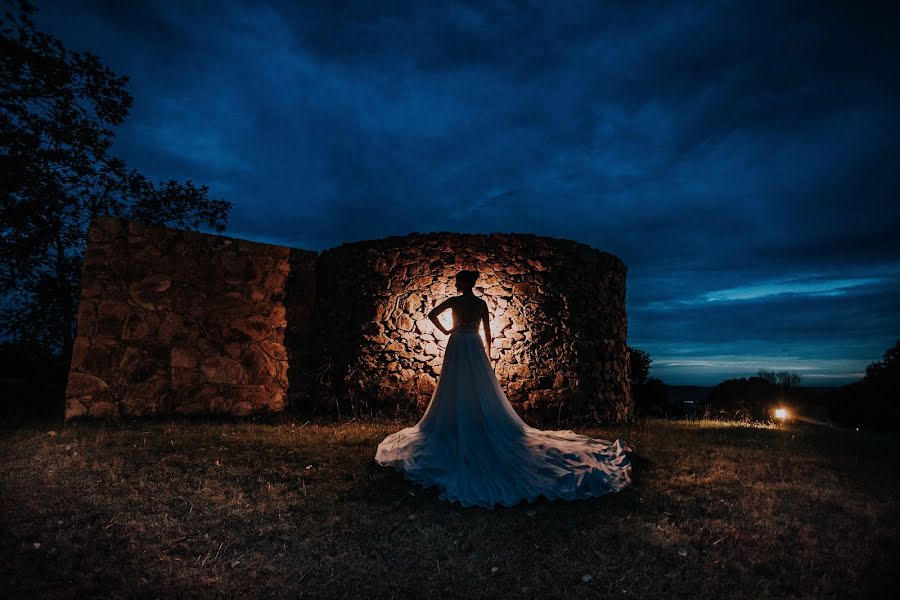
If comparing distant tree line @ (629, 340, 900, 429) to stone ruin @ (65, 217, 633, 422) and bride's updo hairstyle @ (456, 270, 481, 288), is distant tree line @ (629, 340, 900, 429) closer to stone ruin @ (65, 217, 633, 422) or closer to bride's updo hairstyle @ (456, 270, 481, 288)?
stone ruin @ (65, 217, 633, 422)

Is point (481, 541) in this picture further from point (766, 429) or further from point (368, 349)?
point (766, 429)

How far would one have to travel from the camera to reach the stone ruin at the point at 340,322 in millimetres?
7645

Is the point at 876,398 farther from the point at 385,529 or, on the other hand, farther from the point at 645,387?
the point at 385,529

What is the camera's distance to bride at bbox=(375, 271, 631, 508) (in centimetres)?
462

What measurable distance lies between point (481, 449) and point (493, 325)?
3.66 m

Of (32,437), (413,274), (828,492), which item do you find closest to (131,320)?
Result: (32,437)

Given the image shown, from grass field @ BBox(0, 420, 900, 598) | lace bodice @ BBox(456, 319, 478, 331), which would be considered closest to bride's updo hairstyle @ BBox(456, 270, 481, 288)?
lace bodice @ BBox(456, 319, 478, 331)

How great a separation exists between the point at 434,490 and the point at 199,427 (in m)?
4.29

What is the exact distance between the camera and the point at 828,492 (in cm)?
504

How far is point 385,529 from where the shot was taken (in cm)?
391

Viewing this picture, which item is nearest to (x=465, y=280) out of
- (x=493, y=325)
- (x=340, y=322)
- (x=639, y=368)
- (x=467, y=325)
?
(x=467, y=325)

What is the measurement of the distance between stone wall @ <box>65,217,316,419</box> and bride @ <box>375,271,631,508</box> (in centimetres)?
415

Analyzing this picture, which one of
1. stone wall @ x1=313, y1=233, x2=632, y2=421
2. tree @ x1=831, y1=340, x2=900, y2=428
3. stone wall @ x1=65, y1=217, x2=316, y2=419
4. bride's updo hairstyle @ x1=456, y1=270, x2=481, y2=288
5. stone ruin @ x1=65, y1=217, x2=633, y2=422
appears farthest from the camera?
tree @ x1=831, y1=340, x2=900, y2=428

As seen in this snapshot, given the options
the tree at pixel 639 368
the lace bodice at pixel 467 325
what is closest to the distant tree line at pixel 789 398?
the tree at pixel 639 368
